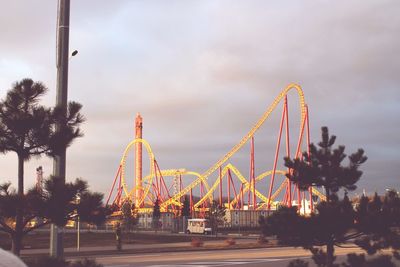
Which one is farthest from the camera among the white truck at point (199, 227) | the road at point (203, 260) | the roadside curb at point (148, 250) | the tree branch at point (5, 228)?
the white truck at point (199, 227)

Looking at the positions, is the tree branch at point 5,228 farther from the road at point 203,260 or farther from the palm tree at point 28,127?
the road at point 203,260

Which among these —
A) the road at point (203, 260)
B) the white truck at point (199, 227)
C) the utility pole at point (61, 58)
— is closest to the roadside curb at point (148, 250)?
the road at point (203, 260)

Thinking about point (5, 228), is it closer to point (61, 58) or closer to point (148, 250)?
point (61, 58)

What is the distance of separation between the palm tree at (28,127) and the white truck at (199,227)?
2300 inches

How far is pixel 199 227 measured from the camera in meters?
67.8

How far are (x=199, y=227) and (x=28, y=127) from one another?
60.2 m

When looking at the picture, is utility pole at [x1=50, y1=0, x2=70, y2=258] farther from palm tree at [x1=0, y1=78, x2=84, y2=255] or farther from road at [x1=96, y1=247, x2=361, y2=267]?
road at [x1=96, y1=247, x2=361, y2=267]

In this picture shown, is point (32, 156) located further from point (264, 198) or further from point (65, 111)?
point (264, 198)

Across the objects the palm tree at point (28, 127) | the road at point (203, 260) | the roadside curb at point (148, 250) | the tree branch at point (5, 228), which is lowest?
the roadside curb at point (148, 250)

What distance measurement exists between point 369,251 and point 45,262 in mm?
5933

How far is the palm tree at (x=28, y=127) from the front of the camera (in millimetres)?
8859

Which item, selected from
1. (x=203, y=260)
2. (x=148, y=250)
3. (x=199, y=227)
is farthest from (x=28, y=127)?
(x=199, y=227)

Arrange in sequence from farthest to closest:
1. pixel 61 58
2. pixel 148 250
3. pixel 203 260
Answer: pixel 148 250 < pixel 203 260 < pixel 61 58

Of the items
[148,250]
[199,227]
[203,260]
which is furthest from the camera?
[199,227]
